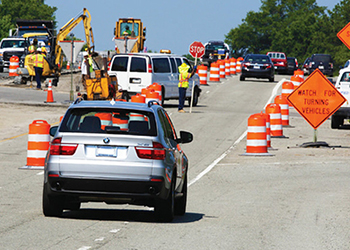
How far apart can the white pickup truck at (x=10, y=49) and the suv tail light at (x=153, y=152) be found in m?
41.9

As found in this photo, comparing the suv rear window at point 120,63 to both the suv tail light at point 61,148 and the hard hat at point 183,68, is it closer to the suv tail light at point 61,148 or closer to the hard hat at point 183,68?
the hard hat at point 183,68

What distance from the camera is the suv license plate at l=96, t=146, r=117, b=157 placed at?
31.5 ft

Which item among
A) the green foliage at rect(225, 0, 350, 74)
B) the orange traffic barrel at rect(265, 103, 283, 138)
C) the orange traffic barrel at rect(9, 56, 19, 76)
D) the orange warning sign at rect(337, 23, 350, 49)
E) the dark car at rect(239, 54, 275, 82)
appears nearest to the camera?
the orange warning sign at rect(337, 23, 350, 49)

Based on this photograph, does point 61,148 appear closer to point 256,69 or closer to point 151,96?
point 151,96

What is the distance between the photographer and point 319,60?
2457 inches

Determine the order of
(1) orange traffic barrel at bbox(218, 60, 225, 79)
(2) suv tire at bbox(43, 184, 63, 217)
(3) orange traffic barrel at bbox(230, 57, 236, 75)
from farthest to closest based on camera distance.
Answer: (3) orange traffic barrel at bbox(230, 57, 236, 75), (1) orange traffic barrel at bbox(218, 60, 225, 79), (2) suv tire at bbox(43, 184, 63, 217)

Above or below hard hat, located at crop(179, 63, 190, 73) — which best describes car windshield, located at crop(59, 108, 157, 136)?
above

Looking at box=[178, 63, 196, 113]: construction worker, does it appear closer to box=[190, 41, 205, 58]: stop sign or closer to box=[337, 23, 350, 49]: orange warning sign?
box=[190, 41, 205, 58]: stop sign

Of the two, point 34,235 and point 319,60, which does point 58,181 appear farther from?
point 319,60

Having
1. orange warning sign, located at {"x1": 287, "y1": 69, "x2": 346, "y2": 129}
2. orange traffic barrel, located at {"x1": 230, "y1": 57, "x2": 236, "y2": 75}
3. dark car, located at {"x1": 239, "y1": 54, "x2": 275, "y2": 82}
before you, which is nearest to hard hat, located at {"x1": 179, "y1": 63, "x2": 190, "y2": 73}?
orange warning sign, located at {"x1": 287, "y1": 69, "x2": 346, "y2": 129}

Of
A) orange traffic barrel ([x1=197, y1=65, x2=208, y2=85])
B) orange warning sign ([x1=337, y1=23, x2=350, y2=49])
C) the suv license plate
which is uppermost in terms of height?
orange warning sign ([x1=337, y1=23, x2=350, y2=49])

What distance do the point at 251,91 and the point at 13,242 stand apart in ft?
110

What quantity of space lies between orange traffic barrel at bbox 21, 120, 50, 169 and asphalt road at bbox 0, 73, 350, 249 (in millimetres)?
395

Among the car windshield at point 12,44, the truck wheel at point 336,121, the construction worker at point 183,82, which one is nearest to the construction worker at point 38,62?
the construction worker at point 183,82
